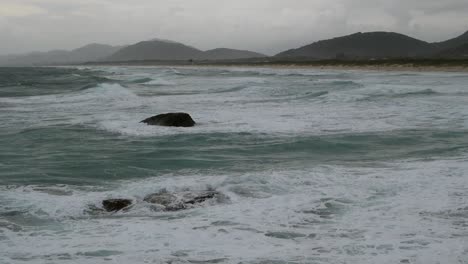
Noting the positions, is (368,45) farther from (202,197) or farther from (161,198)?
(161,198)

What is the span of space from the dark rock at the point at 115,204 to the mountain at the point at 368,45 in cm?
16329

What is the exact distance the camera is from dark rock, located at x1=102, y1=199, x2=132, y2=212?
29.5ft

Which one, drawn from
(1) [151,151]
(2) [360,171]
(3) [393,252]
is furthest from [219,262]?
(1) [151,151]

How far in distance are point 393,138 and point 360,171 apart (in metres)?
4.87

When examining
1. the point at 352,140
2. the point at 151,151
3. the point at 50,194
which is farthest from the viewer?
the point at 352,140

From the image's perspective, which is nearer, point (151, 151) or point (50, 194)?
point (50, 194)

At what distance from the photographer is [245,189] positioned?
10.1m

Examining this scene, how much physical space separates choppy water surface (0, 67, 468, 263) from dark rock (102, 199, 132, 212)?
0.76ft

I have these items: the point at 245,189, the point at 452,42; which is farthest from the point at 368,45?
the point at 245,189

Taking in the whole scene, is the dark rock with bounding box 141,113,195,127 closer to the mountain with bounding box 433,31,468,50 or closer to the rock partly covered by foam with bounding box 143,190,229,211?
the rock partly covered by foam with bounding box 143,190,229,211

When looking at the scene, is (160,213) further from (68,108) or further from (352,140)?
(68,108)

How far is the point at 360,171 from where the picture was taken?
11.6 meters

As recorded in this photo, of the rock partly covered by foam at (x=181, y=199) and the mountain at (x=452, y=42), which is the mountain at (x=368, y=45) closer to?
the mountain at (x=452, y=42)

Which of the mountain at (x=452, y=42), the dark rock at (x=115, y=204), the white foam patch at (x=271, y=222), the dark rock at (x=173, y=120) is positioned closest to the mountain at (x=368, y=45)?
the mountain at (x=452, y=42)
